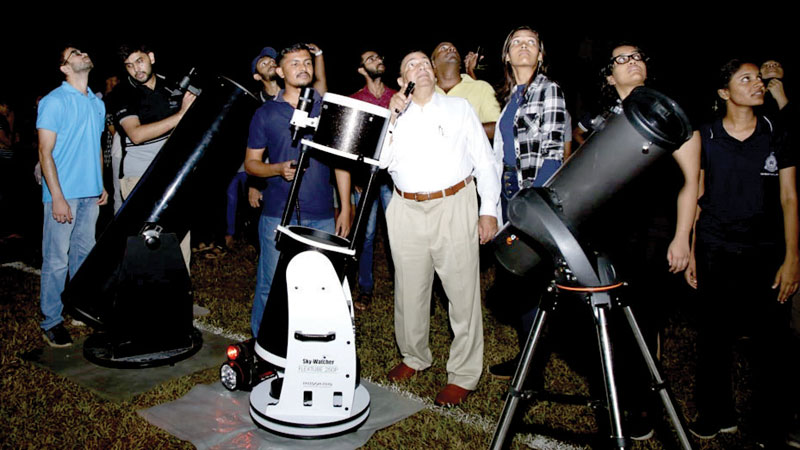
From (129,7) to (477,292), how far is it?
12.2m

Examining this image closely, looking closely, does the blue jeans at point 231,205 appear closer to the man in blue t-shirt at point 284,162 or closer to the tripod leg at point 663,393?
the man in blue t-shirt at point 284,162

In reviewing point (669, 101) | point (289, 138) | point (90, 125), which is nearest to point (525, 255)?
point (669, 101)

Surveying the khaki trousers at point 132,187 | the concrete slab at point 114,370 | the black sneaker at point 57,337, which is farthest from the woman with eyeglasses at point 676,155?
the black sneaker at point 57,337

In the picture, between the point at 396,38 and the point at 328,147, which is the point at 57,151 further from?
the point at 396,38

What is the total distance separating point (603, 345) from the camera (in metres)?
2.09

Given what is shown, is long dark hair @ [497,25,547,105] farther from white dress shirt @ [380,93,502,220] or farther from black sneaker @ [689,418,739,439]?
black sneaker @ [689,418,739,439]

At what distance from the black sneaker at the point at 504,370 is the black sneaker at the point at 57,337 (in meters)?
3.27

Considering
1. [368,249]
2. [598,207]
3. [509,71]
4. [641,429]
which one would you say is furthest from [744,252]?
[368,249]

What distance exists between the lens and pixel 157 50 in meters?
12.7

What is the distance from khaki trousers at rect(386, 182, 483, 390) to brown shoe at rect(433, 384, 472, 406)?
36mm

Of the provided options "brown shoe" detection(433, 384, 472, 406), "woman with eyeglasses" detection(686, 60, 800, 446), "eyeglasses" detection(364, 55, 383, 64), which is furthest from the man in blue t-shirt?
"woman with eyeglasses" detection(686, 60, 800, 446)

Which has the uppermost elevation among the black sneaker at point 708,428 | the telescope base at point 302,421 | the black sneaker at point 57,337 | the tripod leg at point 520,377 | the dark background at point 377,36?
the dark background at point 377,36

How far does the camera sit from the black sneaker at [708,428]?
305 centimetres

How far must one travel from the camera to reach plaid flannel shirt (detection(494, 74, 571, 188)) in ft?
10.4
